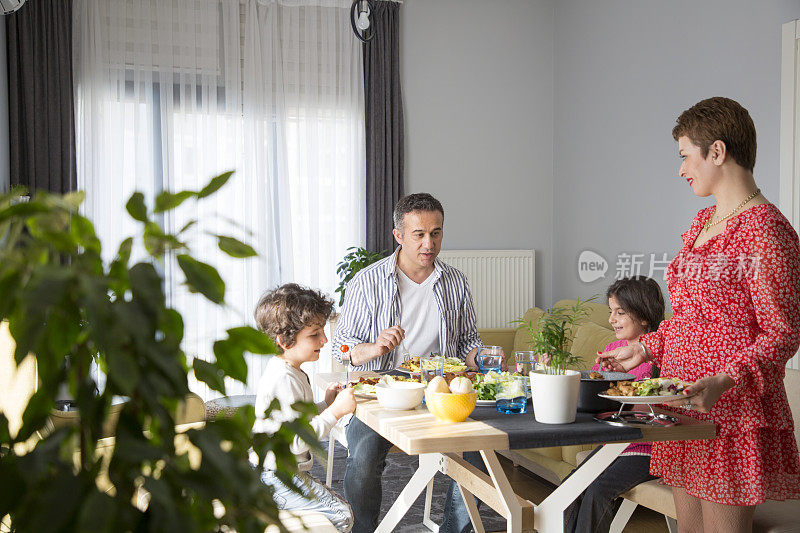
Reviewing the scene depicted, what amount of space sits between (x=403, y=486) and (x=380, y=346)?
64.0 inches

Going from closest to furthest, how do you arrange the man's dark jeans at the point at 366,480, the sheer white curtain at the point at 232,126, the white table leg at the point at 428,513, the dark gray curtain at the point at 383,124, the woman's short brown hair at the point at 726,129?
the woman's short brown hair at the point at 726,129 → the man's dark jeans at the point at 366,480 → the white table leg at the point at 428,513 → the sheer white curtain at the point at 232,126 → the dark gray curtain at the point at 383,124

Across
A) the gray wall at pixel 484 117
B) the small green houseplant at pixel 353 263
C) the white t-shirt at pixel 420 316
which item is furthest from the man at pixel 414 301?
the gray wall at pixel 484 117

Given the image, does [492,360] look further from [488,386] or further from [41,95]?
[41,95]

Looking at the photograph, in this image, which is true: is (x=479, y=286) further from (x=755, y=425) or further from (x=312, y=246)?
(x=755, y=425)

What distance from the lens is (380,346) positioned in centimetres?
243

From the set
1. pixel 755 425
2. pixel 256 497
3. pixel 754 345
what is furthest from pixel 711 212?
pixel 256 497

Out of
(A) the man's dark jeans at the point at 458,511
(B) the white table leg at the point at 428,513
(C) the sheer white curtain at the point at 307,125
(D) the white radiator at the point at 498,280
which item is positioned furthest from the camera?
(D) the white radiator at the point at 498,280

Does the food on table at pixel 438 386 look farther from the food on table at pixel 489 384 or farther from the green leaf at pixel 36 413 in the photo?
the green leaf at pixel 36 413

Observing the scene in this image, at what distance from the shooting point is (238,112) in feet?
16.7

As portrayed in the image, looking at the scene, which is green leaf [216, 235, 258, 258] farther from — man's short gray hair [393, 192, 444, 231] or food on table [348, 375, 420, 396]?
man's short gray hair [393, 192, 444, 231]

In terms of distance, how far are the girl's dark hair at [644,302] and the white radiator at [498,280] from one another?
272 cm

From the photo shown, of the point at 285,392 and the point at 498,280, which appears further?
the point at 498,280

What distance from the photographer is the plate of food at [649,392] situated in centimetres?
157

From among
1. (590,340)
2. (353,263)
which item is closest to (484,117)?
(353,263)
